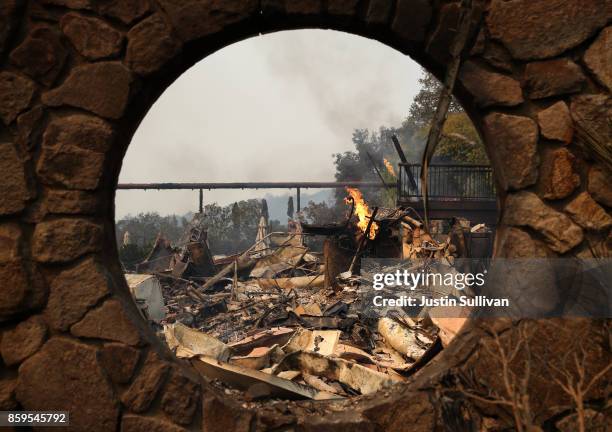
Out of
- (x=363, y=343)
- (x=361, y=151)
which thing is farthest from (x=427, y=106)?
(x=363, y=343)

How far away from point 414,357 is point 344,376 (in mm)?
1090

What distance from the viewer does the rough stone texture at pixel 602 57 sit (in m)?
2.16

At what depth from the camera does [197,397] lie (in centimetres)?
223

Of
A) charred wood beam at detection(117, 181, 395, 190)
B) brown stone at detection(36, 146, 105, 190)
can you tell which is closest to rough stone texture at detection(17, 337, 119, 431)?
brown stone at detection(36, 146, 105, 190)

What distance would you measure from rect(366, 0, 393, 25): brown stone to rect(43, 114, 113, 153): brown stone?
1329mm

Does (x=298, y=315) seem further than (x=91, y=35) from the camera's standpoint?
Yes

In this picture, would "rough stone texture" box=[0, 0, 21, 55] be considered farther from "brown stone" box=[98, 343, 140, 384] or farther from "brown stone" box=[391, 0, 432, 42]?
"brown stone" box=[391, 0, 432, 42]

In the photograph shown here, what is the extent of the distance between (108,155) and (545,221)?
6.69 ft

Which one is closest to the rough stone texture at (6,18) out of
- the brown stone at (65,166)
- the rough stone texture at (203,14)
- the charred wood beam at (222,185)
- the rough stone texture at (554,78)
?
the brown stone at (65,166)

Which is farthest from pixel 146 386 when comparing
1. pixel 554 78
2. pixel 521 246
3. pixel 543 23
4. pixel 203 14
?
pixel 543 23

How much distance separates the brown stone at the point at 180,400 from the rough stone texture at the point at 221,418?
6 cm

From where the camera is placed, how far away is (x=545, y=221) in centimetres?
219

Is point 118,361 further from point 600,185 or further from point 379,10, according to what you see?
point 600,185

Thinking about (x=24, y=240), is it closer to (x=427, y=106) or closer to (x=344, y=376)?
(x=344, y=376)
